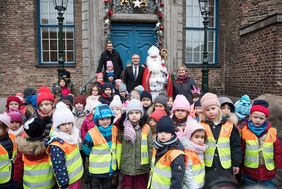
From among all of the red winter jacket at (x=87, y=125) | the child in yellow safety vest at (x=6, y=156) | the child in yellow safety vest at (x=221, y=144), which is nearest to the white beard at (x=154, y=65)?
the red winter jacket at (x=87, y=125)

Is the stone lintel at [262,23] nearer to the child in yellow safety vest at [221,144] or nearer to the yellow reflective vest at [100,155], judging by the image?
the child in yellow safety vest at [221,144]

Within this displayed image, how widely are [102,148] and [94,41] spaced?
7.87m

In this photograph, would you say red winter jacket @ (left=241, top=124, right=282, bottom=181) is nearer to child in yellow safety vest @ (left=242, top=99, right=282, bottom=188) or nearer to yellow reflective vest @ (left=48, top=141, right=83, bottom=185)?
child in yellow safety vest @ (left=242, top=99, right=282, bottom=188)

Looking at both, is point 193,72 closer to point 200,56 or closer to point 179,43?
point 200,56

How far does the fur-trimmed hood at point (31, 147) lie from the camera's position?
3072 mm

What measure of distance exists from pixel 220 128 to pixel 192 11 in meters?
9.68

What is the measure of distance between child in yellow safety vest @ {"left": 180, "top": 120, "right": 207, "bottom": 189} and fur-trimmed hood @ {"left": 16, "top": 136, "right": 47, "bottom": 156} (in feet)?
5.34

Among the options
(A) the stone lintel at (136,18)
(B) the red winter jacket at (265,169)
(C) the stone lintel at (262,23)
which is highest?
(A) the stone lintel at (136,18)

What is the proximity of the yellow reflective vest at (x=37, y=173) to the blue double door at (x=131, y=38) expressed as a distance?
8549mm

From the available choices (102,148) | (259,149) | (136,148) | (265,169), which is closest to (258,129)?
(259,149)

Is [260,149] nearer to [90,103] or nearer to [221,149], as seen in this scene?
[221,149]

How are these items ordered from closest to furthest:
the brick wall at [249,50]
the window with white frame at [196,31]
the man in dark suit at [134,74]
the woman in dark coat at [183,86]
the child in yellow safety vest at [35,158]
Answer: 1. the child in yellow safety vest at [35,158]
2. the woman in dark coat at [183,86]
3. the man in dark suit at [134,74]
4. the brick wall at [249,50]
5. the window with white frame at [196,31]

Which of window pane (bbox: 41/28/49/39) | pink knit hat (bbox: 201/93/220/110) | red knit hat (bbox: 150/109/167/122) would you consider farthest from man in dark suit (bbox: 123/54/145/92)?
window pane (bbox: 41/28/49/39)

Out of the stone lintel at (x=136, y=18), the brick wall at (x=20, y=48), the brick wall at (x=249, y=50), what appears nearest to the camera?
the brick wall at (x=249, y=50)
